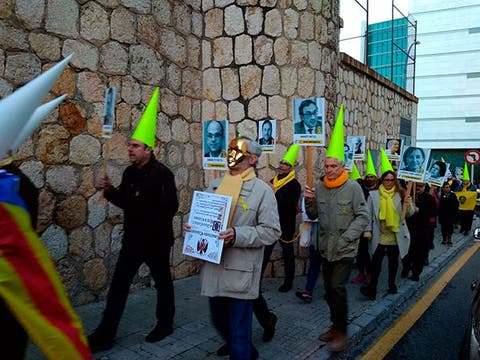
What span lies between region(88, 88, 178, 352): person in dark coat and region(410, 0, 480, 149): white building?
4844 cm

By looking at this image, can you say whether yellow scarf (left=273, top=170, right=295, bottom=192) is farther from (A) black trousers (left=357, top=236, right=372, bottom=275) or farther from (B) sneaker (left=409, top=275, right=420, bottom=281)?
(B) sneaker (left=409, top=275, right=420, bottom=281)

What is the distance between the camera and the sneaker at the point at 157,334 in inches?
156

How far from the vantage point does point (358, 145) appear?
28.8 feet

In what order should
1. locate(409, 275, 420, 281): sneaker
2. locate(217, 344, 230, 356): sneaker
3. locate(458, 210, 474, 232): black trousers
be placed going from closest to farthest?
locate(217, 344, 230, 356): sneaker, locate(409, 275, 420, 281): sneaker, locate(458, 210, 474, 232): black trousers

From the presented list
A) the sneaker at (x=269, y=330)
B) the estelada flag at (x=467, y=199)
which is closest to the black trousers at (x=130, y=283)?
the sneaker at (x=269, y=330)

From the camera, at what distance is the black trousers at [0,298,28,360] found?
5.20ft

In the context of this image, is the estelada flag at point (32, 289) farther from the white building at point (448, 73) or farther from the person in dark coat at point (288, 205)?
the white building at point (448, 73)

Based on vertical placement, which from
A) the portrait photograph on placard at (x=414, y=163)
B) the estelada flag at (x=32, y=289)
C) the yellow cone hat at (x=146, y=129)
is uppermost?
the yellow cone hat at (x=146, y=129)

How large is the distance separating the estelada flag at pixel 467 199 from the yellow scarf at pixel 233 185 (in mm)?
11798

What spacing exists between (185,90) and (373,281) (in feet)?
12.4

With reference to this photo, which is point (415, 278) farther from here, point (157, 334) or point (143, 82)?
point (143, 82)

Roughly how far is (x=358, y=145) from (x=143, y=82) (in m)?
4.93

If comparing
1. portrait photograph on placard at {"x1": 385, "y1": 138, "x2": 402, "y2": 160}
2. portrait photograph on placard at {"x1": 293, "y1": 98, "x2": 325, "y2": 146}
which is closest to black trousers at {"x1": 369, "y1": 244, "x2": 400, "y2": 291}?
portrait photograph on placard at {"x1": 293, "y1": 98, "x2": 325, "y2": 146}

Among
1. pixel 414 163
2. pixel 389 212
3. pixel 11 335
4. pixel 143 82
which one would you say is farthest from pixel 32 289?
pixel 414 163
